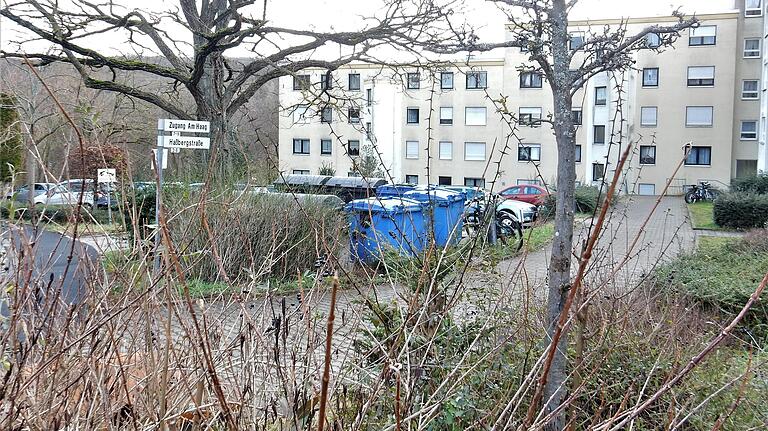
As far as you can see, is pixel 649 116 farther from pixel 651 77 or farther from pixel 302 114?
pixel 302 114

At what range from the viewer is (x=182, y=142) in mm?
10461

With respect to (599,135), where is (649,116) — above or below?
above

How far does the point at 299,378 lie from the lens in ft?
7.83

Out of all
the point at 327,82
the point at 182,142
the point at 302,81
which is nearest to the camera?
the point at 182,142

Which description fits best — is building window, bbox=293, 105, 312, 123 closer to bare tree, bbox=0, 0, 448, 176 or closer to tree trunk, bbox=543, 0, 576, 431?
bare tree, bbox=0, 0, 448, 176

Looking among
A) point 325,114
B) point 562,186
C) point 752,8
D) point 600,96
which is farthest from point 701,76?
point 562,186

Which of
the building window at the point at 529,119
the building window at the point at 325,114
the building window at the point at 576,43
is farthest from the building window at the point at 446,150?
the building window at the point at 529,119

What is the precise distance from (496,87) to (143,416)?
48570 mm

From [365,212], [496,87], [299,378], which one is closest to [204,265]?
[365,212]

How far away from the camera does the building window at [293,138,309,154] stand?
2142 inches

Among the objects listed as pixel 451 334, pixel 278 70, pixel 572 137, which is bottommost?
pixel 451 334

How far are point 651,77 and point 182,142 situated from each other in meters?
44.0

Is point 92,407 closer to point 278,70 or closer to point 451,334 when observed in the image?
point 451,334

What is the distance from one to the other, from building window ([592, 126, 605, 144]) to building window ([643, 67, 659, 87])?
528cm
